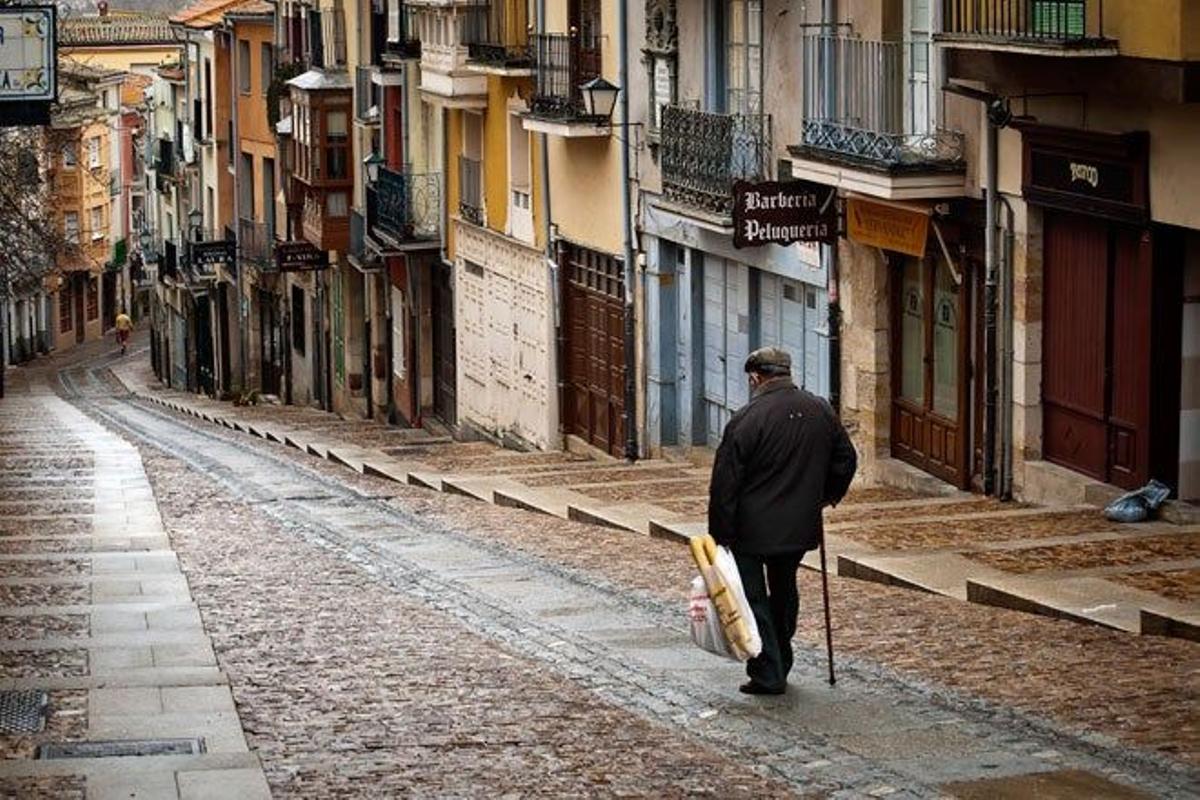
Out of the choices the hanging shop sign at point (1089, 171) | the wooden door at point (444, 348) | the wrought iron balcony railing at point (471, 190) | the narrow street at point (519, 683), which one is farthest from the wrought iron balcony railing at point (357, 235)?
the hanging shop sign at point (1089, 171)

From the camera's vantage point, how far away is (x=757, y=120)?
25391 mm

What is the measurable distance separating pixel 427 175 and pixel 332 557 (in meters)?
21.4

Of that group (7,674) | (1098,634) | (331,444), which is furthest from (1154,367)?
(331,444)

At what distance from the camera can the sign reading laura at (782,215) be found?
23.4 m

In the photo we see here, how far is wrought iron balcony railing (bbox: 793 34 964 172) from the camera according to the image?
69.7ft

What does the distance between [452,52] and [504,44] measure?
5.17ft

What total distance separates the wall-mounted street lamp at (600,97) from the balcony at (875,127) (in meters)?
6.09

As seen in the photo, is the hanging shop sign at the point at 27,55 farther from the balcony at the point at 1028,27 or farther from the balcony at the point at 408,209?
the balcony at the point at 408,209

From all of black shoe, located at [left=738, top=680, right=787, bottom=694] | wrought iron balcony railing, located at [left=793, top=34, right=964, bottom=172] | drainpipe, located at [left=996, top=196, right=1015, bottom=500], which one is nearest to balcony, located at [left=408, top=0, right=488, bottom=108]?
wrought iron balcony railing, located at [left=793, top=34, right=964, bottom=172]

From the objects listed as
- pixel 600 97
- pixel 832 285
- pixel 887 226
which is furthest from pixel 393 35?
pixel 887 226

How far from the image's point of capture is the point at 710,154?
26422mm

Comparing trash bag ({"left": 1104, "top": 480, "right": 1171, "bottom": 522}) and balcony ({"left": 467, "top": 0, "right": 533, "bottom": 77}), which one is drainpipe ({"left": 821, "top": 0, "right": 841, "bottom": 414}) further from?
balcony ({"left": 467, "top": 0, "right": 533, "bottom": 77})

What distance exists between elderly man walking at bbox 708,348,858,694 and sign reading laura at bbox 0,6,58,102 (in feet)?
28.8

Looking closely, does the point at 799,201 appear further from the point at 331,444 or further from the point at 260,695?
the point at 331,444
